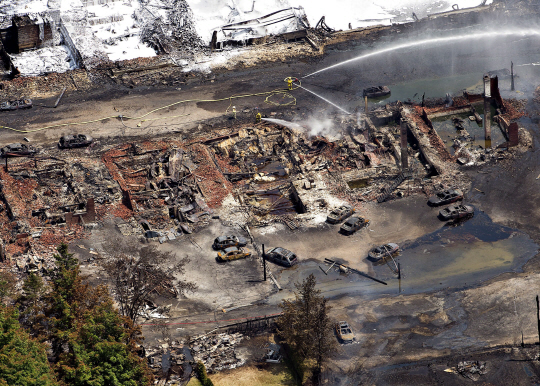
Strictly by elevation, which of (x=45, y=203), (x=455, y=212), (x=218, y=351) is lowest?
(x=218, y=351)

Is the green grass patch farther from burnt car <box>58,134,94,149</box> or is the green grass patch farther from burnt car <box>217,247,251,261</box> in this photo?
burnt car <box>58,134,94,149</box>

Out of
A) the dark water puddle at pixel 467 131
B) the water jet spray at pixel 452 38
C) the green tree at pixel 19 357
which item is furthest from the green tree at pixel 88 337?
the water jet spray at pixel 452 38

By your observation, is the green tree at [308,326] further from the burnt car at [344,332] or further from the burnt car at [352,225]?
the burnt car at [352,225]

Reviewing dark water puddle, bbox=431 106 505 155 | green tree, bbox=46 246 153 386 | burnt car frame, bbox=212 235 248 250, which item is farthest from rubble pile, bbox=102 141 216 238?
dark water puddle, bbox=431 106 505 155

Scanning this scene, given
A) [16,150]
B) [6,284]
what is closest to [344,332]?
[6,284]

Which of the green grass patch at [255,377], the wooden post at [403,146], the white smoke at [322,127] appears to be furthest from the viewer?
the white smoke at [322,127]

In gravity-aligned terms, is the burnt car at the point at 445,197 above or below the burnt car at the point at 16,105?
below

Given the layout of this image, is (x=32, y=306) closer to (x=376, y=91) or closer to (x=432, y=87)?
(x=376, y=91)
